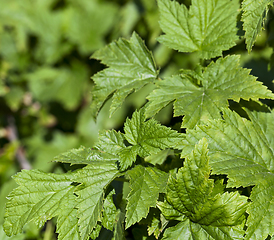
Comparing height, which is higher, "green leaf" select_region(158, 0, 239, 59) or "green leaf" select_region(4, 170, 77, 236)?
"green leaf" select_region(158, 0, 239, 59)

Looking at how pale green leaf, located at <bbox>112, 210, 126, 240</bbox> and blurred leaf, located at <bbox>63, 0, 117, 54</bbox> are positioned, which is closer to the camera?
pale green leaf, located at <bbox>112, 210, 126, 240</bbox>

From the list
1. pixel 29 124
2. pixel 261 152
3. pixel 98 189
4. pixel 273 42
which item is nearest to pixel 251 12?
pixel 273 42

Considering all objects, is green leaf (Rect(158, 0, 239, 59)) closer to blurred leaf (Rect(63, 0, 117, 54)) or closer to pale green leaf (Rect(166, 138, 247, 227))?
pale green leaf (Rect(166, 138, 247, 227))

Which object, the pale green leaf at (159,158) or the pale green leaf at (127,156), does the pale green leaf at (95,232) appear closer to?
the pale green leaf at (127,156)

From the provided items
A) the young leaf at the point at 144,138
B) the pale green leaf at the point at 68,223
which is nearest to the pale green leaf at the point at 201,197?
the young leaf at the point at 144,138

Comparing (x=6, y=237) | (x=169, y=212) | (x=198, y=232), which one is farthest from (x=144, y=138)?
(x=6, y=237)

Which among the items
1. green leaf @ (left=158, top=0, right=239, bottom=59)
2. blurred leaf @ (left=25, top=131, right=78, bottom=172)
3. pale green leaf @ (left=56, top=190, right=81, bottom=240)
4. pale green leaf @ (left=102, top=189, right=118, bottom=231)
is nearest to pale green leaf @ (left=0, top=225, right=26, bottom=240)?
pale green leaf @ (left=56, top=190, right=81, bottom=240)

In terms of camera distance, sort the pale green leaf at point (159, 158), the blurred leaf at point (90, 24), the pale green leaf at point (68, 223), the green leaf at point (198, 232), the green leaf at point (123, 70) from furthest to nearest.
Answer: the blurred leaf at point (90, 24) → the green leaf at point (123, 70) → the pale green leaf at point (159, 158) → the pale green leaf at point (68, 223) → the green leaf at point (198, 232)
